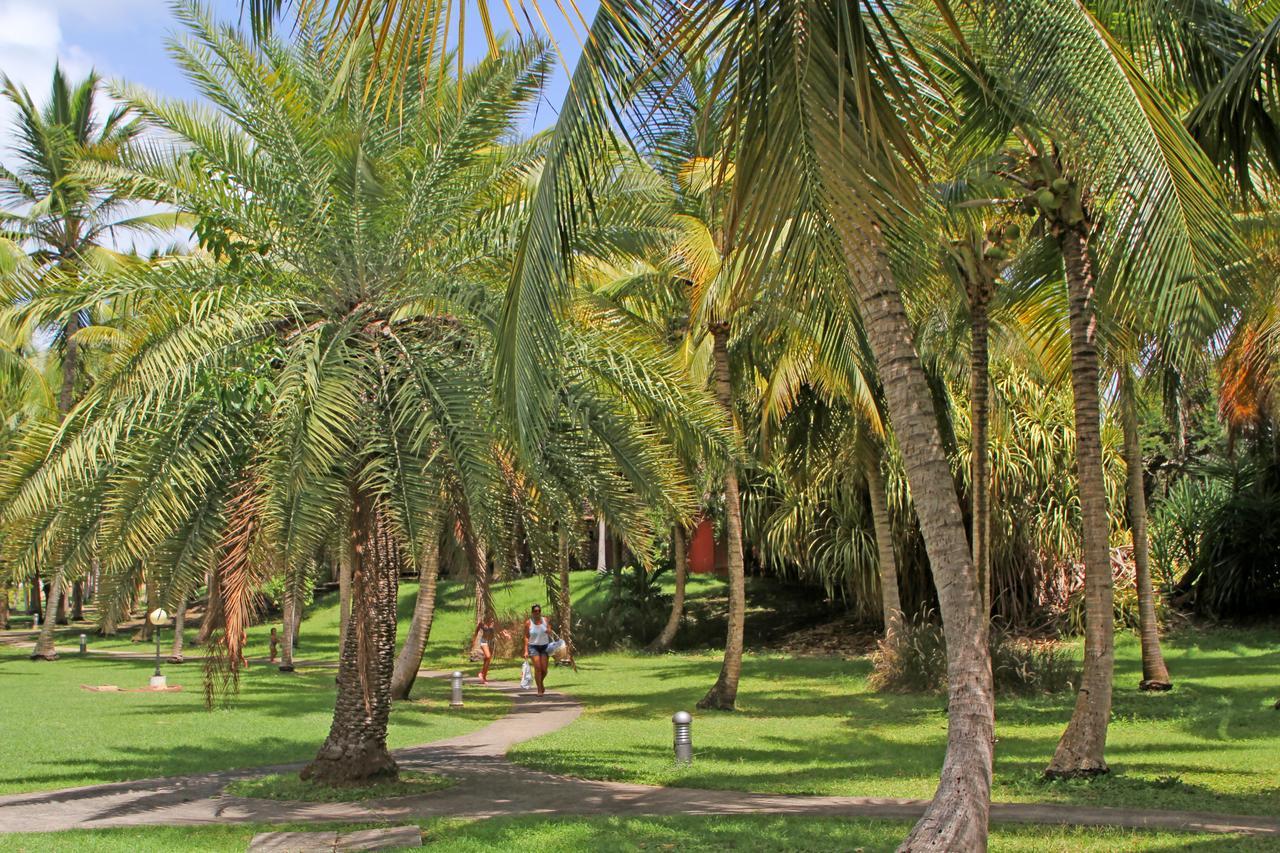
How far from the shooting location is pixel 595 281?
1636 cm

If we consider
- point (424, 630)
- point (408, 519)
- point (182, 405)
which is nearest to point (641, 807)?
point (408, 519)

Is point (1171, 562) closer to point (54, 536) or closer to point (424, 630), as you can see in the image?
point (424, 630)

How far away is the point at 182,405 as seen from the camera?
9453 mm

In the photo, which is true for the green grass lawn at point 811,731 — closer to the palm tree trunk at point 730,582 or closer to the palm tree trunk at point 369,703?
the palm tree trunk at point 730,582

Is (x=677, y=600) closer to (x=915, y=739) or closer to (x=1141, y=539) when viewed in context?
(x=1141, y=539)

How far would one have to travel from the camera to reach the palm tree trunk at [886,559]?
64.4ft

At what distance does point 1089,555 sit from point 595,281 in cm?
823

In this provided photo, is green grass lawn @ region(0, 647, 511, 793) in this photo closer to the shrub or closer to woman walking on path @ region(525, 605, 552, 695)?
woman walking on path @ region(525, 605, 552, 695)

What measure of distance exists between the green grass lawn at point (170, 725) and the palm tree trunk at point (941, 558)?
9391 mm

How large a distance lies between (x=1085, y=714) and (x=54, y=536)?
920cm

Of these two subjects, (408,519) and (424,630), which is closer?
(408,519)

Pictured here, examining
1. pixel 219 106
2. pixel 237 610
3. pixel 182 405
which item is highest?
pixel 219 106

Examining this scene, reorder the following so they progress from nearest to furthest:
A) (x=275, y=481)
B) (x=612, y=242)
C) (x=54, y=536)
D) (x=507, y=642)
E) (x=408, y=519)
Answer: (x=275, y=481) < (x=408, y=519) < (x=54, y=536) < (x=612, y=242) < (x=507, y=642)

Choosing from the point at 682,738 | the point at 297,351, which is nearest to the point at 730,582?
the point at 682,738
